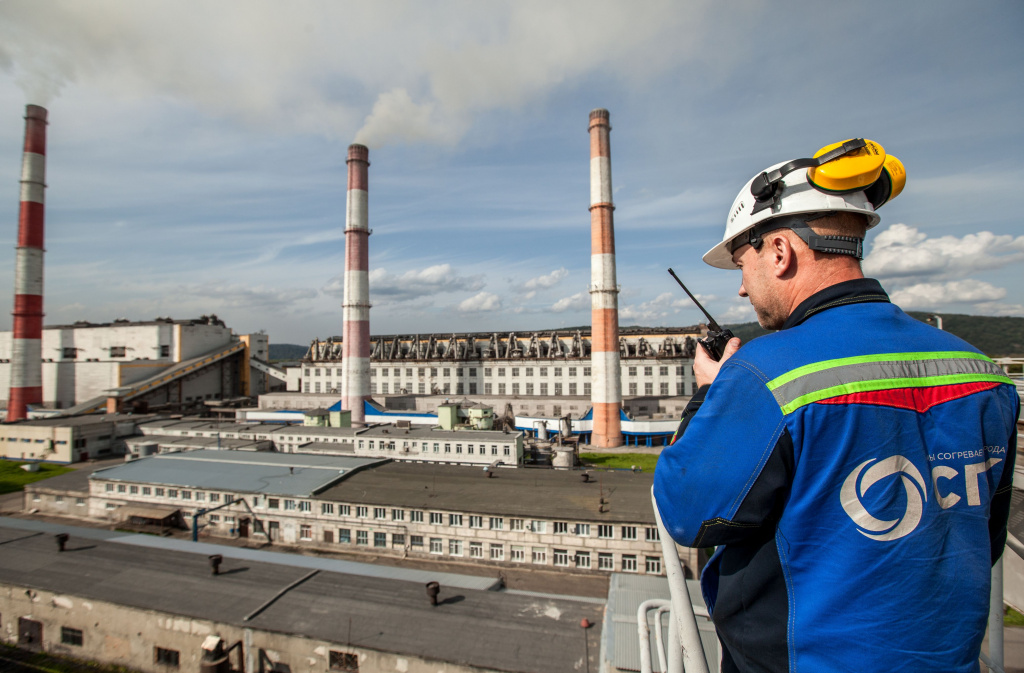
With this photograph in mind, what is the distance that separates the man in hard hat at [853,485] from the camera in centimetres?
123

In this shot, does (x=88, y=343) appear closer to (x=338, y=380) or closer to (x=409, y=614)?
(x=338, y=380)

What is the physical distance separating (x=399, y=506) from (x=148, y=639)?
806 centimetres

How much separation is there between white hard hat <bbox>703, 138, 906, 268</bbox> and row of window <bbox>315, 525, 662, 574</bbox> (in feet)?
52.9

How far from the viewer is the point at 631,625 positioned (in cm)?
881

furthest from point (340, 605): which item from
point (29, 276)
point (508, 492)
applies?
point (29, 276)

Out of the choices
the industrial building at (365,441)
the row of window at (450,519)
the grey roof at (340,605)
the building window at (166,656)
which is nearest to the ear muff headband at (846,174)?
the grey roof at (340,605)

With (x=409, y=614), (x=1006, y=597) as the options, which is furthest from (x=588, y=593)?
(x=1006, y=597)

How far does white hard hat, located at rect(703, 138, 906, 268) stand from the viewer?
5.48ft

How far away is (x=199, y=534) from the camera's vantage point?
19.8 m

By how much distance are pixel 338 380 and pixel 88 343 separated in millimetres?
25065

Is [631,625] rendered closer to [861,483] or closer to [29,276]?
[861,483]

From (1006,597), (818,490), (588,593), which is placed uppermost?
(818,490)

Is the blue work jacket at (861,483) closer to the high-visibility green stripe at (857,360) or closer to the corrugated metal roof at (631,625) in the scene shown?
the high-visibility green stripe at (857,360)

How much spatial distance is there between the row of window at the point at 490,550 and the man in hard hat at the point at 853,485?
16.0 m
